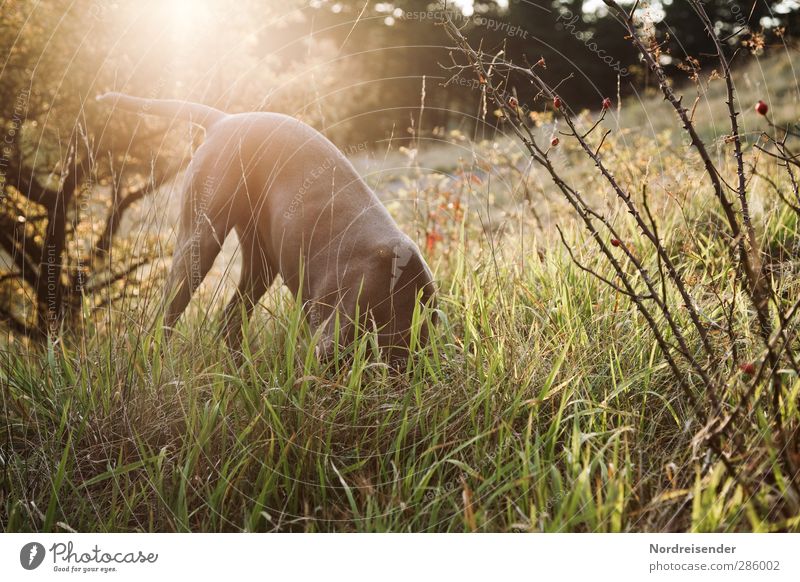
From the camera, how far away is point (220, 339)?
2391 mm

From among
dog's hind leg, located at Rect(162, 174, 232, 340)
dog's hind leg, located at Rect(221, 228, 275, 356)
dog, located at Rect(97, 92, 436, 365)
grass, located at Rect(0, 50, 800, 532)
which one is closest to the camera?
grass, located at Rect(0, 50, 800, 532)

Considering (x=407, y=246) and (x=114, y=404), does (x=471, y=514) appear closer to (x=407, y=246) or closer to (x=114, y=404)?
(x=407, y=246)

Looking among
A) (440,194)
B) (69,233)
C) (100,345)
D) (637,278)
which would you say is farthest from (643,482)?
(69,233)

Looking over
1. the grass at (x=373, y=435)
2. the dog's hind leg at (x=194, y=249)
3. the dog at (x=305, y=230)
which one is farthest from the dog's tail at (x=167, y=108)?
the grass at (x=373, y=435)

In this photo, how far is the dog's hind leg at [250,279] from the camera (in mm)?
2576

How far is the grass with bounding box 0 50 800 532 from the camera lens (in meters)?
1.67

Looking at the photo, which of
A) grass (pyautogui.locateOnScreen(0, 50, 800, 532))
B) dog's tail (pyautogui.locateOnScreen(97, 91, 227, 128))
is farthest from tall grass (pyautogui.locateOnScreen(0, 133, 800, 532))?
dog's tail (pyautogui.locateOnScreen(97, 91, 227, 128))

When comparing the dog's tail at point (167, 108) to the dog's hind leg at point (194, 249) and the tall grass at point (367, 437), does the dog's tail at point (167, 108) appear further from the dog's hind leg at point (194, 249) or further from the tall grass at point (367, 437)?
the tall grass at point (367, 437)

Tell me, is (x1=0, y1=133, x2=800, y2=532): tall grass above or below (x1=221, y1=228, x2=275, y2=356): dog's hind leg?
below
